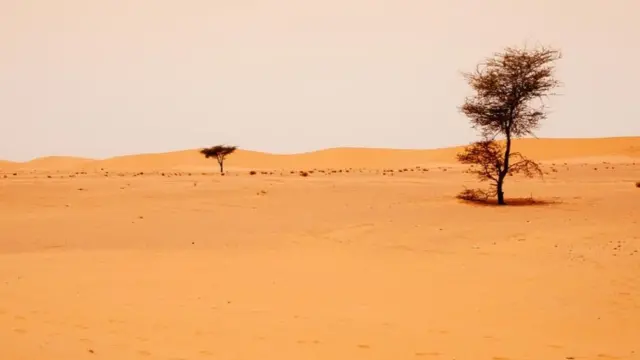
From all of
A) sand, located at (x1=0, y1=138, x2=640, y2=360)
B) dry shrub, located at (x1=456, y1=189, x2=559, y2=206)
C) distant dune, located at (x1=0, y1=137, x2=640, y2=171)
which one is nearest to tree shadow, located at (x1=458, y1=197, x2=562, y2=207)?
dry shrub, located at (x1=456, y1=189, x2=559, y2=206)

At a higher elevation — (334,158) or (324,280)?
(334,158)

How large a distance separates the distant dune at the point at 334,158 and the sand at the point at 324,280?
3017 inches

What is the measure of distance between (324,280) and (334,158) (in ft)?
335

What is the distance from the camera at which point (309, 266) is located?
10289mm

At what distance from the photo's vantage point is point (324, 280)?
9039mm

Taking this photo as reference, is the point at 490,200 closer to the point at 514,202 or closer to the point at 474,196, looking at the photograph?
the point at 474,196

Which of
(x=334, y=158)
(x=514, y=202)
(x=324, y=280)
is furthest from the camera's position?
(x=334, y=158)

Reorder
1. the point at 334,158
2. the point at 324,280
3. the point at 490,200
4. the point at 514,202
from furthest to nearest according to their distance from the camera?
the point at 334,158 → the point at 490,200 → the point at 514,202 → the point at 324,280

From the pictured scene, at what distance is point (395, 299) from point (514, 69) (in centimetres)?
1308

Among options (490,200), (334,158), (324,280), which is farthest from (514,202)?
(334,158)

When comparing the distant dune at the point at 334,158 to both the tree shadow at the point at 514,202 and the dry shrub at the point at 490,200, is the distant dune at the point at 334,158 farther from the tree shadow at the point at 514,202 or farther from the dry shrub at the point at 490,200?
the tree shadow at the point at 514,202

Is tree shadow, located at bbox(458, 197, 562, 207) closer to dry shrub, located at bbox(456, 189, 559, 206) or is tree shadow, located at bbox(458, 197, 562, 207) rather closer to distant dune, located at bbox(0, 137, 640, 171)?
dry shrub, located at bbox(456, 189, 559, 206)

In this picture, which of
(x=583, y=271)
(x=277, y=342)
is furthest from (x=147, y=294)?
(x=583, y=271)

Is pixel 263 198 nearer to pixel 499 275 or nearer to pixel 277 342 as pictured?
pixel 499 275
